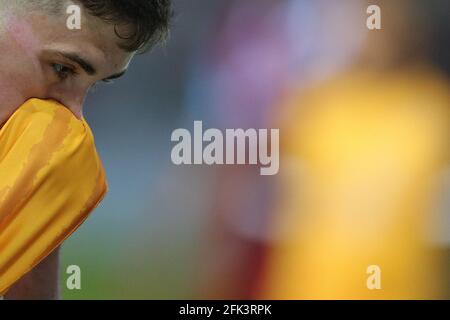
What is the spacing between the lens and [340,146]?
1.82 meters

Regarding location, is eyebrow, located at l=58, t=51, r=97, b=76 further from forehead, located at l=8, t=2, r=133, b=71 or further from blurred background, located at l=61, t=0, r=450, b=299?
blurred background, located at l=61, t=0, r=450, b=299

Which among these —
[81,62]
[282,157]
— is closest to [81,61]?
[81,62]

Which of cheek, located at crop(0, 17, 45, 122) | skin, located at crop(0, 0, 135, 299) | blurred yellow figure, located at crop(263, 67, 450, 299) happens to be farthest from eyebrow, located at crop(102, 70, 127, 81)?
blurred yellow figure, located at crop(263, 67, 450, 299)

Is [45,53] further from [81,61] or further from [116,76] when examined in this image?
[116,76]

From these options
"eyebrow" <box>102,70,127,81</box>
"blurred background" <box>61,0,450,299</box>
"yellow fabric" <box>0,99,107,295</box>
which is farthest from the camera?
"blurred background" <box>61,0,450,299</box>

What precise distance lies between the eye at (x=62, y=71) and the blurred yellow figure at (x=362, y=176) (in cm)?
56

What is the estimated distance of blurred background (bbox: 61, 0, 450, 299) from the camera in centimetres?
179

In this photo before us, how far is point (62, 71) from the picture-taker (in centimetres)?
158

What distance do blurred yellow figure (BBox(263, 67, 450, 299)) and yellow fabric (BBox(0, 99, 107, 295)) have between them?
54 cm

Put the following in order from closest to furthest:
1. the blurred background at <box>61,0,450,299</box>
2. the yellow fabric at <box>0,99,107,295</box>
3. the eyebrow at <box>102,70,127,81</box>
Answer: the yellow fabric at <box>0,99,107,295</box> → the eyebrow at <box>102,70,127,81</box> → the blurred background at <box>61,0,450,299</box>

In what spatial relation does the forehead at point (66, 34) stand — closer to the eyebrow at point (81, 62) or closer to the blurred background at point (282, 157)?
the eyebrow at point (81, 62)

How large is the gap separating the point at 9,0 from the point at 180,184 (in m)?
0.61

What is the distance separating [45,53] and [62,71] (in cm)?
5

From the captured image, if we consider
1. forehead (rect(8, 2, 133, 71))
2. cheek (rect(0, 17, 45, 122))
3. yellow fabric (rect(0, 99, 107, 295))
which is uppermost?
forehead (rect(8, 2, 133, 71))
